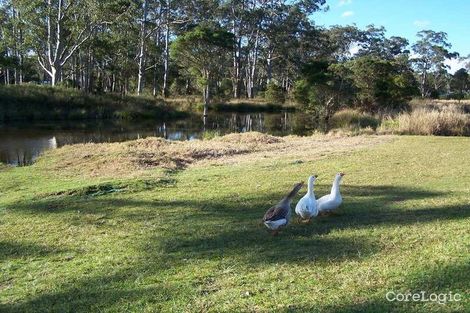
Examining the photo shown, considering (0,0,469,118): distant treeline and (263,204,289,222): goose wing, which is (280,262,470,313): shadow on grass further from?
(0,0,469,118): distant treeline

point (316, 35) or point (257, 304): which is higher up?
point (316, 35)

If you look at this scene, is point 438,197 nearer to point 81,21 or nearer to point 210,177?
point 210,177

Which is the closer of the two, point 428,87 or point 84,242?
point 84,242

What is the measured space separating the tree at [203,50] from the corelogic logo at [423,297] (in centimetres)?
3860

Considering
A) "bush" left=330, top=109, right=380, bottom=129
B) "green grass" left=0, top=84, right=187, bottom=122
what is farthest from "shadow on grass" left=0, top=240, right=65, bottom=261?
"green grass" left=0, top=84, right=187, bottom=122

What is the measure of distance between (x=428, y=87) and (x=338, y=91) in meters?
50.8

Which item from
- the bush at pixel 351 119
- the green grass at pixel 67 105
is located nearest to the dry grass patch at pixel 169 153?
the bush at pixel 351 119

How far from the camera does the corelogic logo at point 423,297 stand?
3815 mm

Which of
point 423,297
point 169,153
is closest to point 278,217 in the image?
point 423,297

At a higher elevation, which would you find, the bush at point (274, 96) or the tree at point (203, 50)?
the tree at point (203, 50)

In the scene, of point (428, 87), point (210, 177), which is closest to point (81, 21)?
point (210, 177)

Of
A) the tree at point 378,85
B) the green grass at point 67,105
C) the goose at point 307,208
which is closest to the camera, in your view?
the goose at point 307,208

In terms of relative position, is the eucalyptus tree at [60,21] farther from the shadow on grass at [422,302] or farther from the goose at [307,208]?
the shadow on grass at [422,302]

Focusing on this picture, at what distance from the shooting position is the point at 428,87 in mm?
80188
